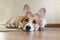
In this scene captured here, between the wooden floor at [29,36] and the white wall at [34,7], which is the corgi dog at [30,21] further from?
the white wall at [34,7]

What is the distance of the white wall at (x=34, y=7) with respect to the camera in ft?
9.52

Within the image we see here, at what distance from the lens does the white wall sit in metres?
2.90

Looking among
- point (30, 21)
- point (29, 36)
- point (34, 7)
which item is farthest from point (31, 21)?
point (34, 7)

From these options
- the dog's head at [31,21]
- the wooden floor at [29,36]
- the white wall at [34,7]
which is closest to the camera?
the wooden floor at [29,36]

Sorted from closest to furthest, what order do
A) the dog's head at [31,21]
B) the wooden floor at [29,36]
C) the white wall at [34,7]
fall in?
the wooden floor at [29,36]
the dog's head at [31,21]
the white wall at [34,7]

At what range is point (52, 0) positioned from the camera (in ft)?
9.53

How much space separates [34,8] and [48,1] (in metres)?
0.27

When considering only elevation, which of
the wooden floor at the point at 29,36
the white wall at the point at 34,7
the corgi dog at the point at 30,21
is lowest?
the wooden floor at the point at 29,36

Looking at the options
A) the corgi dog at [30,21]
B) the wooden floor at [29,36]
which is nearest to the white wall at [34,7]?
the corgi dog at [30,21]

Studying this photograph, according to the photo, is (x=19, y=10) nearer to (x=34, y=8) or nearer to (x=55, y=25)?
(x=34, y=8)

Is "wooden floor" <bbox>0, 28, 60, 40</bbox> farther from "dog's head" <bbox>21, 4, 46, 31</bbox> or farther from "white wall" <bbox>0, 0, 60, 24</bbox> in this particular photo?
"white wall" <bbox>0, 0, 60, 24</bbox>

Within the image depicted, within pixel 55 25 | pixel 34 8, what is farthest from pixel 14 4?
pixel 55 25

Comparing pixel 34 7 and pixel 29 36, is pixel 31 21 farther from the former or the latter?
pixel 34 7

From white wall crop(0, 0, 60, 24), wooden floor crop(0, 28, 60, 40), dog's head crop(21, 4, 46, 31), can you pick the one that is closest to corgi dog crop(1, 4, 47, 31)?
dog's head crop(21, 4, 46, 31)
